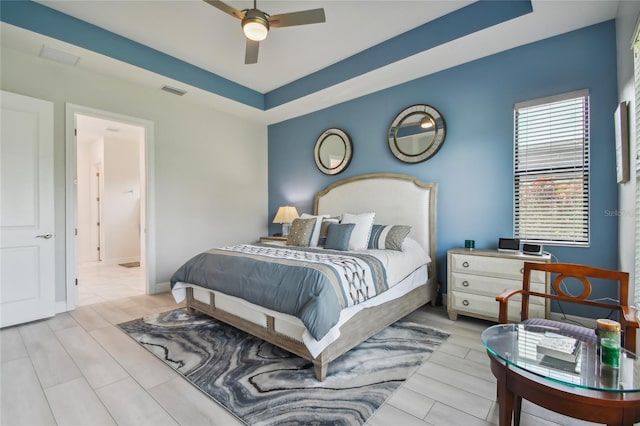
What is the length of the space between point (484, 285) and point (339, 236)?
61.2 inches

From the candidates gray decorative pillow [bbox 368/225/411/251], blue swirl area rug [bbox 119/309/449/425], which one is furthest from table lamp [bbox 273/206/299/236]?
blue swirl area rug [bbox 119/309/449/425]

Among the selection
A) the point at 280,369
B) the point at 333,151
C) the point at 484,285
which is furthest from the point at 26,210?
the point at 484,285

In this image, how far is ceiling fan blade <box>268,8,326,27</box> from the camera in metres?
2.48

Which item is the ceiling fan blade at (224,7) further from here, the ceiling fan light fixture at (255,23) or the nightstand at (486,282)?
the nightstand at (486,282)

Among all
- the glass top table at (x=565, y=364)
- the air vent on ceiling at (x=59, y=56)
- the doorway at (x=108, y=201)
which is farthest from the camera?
the doorway at (x=108, y=201)

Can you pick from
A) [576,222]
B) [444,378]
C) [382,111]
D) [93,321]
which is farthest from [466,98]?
[93,321]

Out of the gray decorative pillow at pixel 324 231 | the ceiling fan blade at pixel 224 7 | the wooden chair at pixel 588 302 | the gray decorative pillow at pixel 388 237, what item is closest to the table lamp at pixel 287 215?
the gray decorative pillow at pixel 324 231

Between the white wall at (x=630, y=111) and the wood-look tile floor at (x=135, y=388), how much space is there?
132 centimetres

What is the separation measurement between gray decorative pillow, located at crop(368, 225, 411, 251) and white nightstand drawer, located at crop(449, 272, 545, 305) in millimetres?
646

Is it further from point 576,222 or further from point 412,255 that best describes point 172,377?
point 576,222

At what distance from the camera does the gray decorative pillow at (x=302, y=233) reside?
380cm

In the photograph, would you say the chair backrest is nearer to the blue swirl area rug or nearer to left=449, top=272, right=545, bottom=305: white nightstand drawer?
left=449, top=272, right=545, bottom=305: white nightstand drawer

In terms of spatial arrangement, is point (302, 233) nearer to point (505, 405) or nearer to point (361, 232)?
point (361, 232)

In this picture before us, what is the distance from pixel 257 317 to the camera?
2.56 meters
